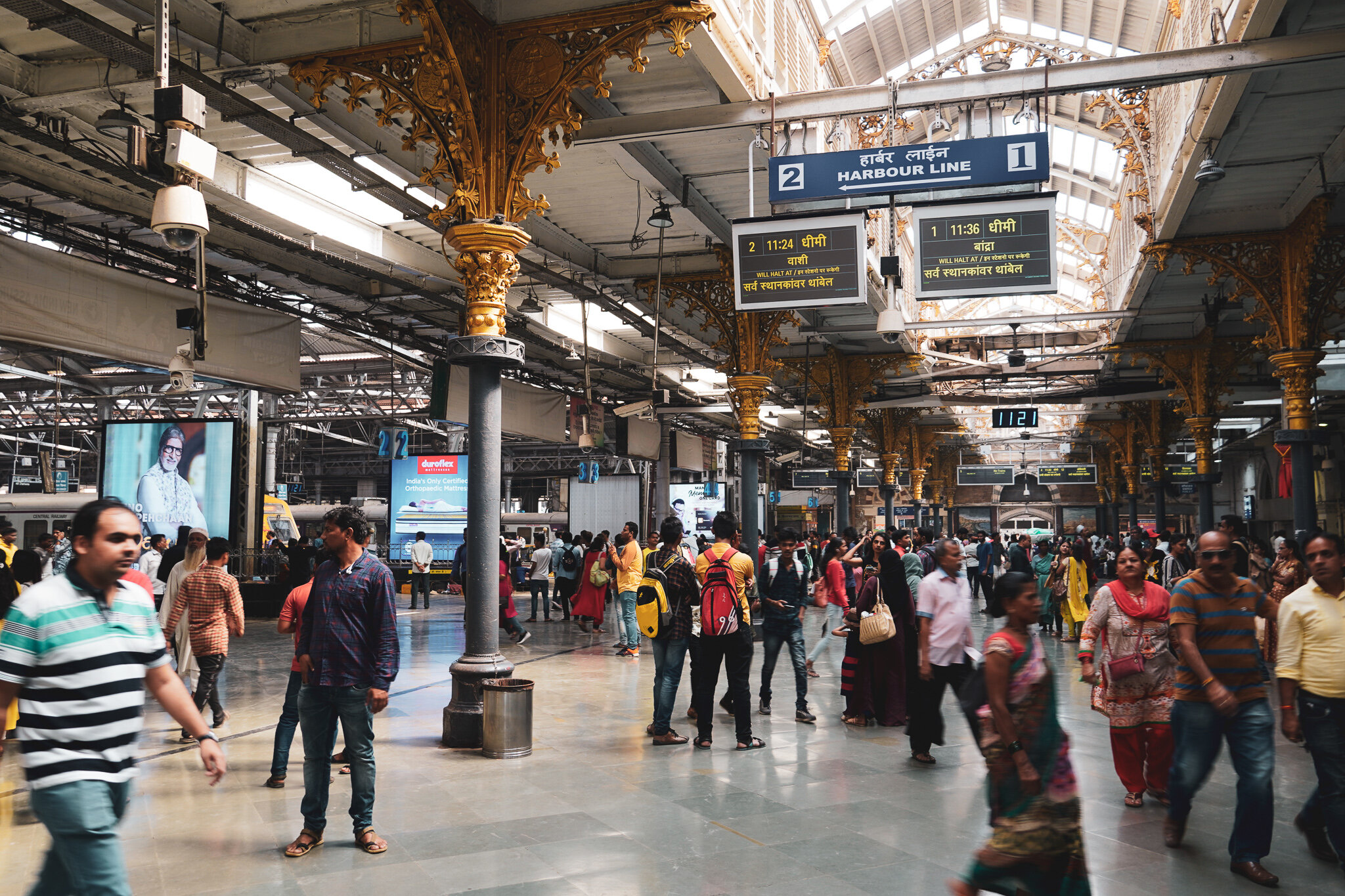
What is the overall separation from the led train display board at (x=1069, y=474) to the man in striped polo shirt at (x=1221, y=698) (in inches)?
1339

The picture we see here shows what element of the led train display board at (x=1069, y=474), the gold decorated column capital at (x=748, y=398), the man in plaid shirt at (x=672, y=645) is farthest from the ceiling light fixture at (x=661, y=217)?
the led train display board at (x=1069, y=474)

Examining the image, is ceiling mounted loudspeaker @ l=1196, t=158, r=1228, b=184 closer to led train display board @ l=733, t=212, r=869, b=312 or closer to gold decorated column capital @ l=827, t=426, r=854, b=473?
led train display board @ l=733, t=212, r=869, b=312

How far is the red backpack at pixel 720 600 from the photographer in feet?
22.5

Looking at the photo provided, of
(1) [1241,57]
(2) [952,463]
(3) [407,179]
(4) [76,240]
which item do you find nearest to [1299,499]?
(1) [1241,57]

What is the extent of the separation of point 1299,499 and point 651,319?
10.2 metres

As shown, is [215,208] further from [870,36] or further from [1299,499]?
[1299,499]

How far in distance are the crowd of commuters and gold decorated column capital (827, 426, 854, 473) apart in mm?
10810

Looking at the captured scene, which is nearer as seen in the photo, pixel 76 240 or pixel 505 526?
pixel 76 240

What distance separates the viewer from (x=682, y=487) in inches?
1161

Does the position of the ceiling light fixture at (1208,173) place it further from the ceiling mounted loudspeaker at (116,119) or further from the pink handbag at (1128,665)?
the ceiling mounted loudspeaker at (116,119)

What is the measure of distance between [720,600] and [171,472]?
13.0 meters

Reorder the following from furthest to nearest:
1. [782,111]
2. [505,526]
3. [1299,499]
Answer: [505,526]
[1299,499]
[782,111]

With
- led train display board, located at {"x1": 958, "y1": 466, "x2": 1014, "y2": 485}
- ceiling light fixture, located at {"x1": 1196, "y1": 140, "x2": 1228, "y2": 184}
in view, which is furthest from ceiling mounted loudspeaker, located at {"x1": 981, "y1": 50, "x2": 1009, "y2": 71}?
led train display board, located at {"x1": 958, "y1": 466, "x2": 1014, "y2": 485}

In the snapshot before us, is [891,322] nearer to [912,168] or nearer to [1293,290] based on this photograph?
[912,168]
